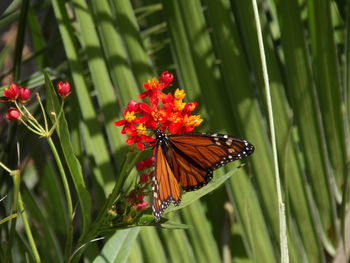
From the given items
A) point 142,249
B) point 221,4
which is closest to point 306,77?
point 221,4

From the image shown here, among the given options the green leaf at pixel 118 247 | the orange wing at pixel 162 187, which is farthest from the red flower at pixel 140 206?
the green leaf at pixel 118 247

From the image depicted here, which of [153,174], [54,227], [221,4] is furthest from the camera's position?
[54,227]

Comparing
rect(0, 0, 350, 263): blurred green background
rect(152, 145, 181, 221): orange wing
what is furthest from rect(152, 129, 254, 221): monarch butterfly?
rect(0, 0, 350, 263): blurred green background

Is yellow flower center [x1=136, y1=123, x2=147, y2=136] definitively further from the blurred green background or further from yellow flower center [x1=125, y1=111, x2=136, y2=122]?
the blurred green background

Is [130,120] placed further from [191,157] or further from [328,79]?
[328,79]

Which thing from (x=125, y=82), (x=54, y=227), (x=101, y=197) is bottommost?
(x=54, y=227)

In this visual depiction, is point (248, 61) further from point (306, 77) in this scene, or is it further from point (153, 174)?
point (153, 174)
